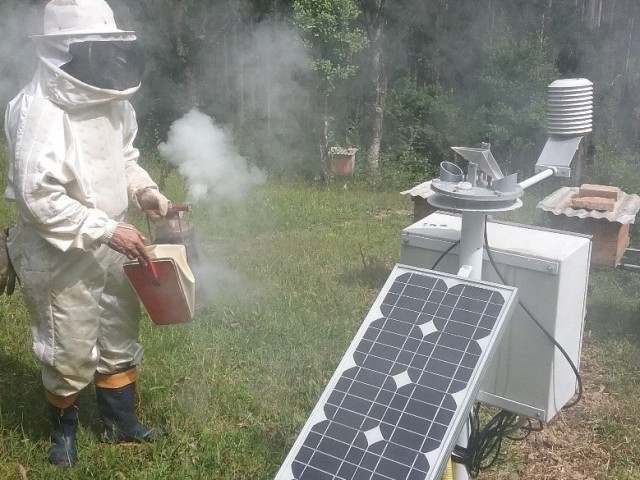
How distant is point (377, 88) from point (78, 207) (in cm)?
665

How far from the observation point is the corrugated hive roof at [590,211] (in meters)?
4.05

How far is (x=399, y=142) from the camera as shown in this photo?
358 inches

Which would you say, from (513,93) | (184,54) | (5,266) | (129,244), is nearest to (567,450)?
(129,244)

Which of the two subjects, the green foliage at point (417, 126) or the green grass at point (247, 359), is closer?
the green grass at point (247, 359)

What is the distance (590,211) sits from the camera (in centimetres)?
414

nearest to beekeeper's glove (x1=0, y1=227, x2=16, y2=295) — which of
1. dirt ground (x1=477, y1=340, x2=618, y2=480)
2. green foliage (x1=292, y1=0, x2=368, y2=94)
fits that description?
dirt ground (x1=477, y1=340, x2=618, y2=480)

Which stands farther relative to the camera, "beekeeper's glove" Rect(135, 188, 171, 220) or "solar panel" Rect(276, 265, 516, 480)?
"beekeeper's glove" Rect(135, 188, 171, 220)

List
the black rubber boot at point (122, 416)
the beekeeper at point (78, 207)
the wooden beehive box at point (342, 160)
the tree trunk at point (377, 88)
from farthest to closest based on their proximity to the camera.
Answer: the wooden beehive box at point (342, 160)
the tree trunk at point (377, 88)
the black rubber boot at point (122, 416)
the beekeeper at point (78, 207)

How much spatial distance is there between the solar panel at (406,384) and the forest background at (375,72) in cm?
549

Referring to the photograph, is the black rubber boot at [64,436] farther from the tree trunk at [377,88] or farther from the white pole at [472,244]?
the tree trunk at [377,88]

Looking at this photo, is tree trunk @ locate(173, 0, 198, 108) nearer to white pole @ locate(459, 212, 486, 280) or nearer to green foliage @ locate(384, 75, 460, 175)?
green foliage @ locate(384, 75, 460, 175)

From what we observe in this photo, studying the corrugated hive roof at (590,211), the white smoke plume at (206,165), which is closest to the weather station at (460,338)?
the corrugated hive roof at (590,211)

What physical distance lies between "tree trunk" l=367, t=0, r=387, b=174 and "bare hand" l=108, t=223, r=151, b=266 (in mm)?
6383

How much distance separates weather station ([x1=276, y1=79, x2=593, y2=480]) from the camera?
1.79m
